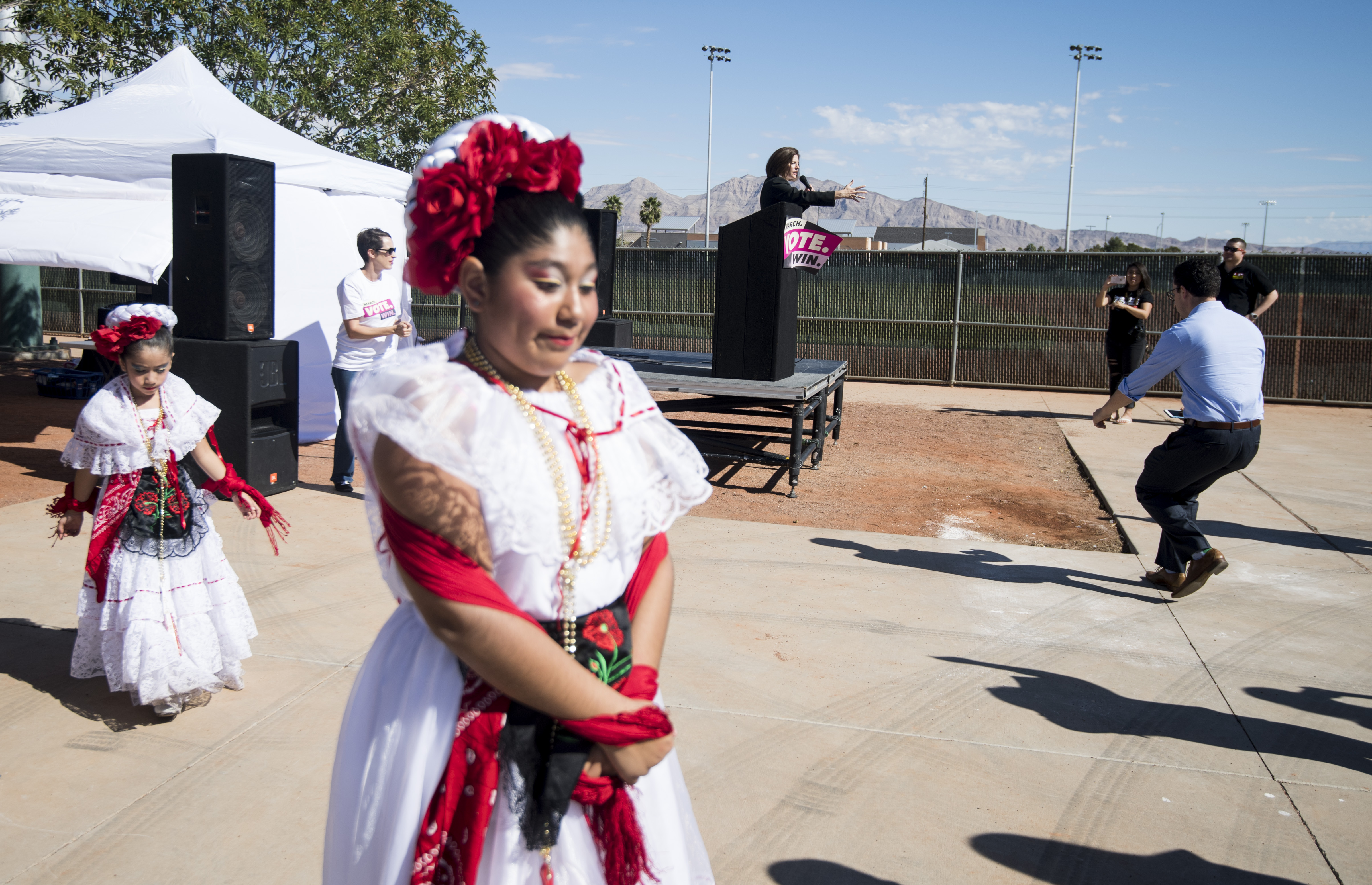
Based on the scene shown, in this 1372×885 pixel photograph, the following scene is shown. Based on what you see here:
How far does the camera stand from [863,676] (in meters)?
4.00

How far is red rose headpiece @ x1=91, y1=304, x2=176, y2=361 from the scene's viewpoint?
3.39m

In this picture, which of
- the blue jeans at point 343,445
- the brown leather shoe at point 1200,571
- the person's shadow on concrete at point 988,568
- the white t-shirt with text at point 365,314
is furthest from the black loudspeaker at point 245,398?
the brown leather shoe at point 1200,571

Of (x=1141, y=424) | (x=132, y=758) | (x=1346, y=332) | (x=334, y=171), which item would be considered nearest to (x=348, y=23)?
(x=334, y=171)

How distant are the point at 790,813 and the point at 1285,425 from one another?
1177 cm

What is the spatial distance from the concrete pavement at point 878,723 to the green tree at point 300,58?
11.7 metres

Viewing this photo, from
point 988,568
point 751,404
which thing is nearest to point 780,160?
point 751,404

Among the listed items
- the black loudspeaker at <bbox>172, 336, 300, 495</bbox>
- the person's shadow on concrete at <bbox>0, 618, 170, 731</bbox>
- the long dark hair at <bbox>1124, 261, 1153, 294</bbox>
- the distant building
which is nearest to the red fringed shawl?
the person's shadow on concrete at <bbox>0, 618, 170, 731</bbox>

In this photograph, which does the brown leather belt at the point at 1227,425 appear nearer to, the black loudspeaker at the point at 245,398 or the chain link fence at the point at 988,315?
the black loudspeaker at the point at 245,398

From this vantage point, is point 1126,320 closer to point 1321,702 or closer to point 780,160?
point 780,160

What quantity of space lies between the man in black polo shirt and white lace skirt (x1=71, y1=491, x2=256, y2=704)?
10041 mm

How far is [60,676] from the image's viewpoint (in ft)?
12.1

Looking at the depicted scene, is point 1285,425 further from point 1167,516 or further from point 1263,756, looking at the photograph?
point 1263,756

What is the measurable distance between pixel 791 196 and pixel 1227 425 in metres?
3.91

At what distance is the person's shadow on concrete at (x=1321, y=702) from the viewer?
3740 mm
